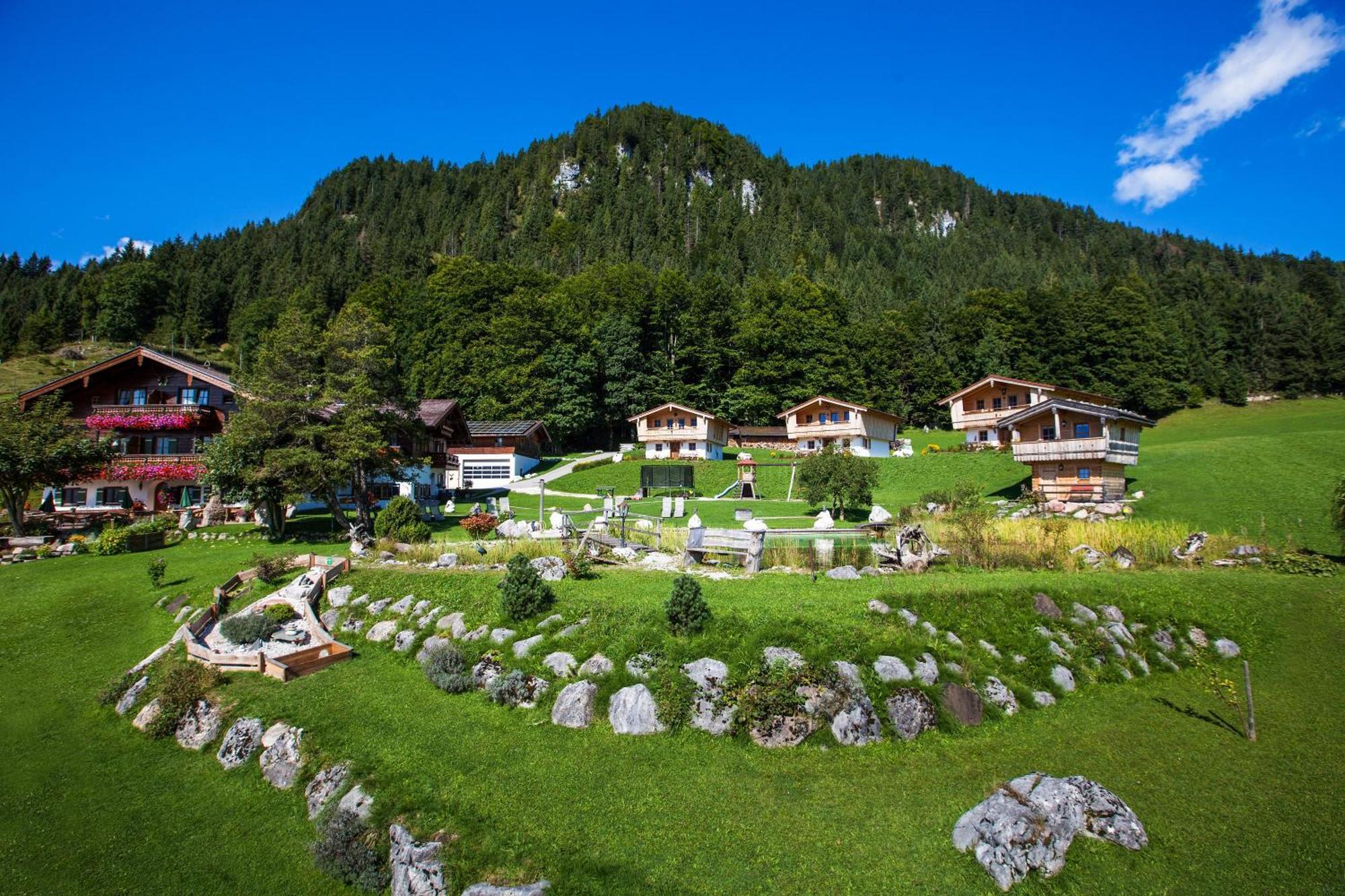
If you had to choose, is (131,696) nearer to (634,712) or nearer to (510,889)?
(634,712)

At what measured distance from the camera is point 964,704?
10172 mm

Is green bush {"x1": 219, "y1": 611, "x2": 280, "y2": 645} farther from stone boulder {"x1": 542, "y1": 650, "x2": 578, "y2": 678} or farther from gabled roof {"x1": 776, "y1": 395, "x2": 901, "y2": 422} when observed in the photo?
gabled roof {"x1": 776, "y1": 395, "x2": 901, "y2": 422}

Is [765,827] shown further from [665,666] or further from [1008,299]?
[1008,299]

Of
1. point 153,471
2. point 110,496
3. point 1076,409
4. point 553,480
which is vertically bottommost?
point 553,480

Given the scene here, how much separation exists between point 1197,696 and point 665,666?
9.44 meters

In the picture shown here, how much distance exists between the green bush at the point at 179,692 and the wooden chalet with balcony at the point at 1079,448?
A: 1390 inches

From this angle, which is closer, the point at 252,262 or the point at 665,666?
the point at 665,666

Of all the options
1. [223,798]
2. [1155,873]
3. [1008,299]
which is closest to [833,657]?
[1155,873]

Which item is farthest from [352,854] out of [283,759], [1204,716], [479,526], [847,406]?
[847,406]

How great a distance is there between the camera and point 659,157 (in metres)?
178

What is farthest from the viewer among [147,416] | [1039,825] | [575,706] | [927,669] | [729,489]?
[729,489]

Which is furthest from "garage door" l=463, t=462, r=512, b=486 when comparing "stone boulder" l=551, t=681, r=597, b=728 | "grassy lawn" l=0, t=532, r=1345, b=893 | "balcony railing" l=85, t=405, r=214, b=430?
"stone boulder" l=551, t=681, r=597, b=728

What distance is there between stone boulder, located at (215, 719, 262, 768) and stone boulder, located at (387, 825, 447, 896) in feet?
15.0

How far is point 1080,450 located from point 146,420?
51.3 meters
